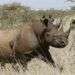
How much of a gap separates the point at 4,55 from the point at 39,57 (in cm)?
25

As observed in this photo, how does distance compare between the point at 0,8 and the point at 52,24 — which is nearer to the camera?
the point at 52,24

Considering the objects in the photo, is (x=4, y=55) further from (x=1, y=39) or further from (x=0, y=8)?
(x=0, y=8)

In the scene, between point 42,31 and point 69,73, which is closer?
point 42,31

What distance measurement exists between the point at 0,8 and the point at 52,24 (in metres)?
5.76

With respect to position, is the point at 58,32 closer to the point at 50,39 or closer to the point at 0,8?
the point at 50,39

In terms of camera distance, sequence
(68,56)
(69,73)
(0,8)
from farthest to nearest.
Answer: (0,8)
(68,56)
(69,73)

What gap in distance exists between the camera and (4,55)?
2398 mm

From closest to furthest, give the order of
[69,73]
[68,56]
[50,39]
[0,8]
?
[50,39] < [69,73] < [68,56] < [0,8]

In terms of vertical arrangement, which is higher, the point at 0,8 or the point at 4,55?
the point at 4,55

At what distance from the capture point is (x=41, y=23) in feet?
7.75

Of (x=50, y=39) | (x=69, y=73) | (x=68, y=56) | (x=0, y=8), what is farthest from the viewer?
(x=0, y=8)

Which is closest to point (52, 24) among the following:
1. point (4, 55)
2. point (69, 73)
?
point (4, 55)

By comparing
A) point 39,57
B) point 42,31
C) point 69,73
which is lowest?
point 69,73

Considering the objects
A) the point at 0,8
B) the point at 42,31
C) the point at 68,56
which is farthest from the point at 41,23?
the point at 0,8
